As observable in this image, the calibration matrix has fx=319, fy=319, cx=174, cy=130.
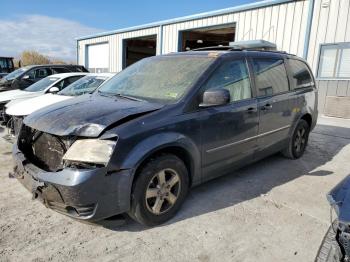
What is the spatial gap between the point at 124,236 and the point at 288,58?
155 inches

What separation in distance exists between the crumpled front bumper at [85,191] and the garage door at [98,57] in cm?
1913

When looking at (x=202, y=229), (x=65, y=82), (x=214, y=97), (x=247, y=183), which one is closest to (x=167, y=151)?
(x=214, y=97)

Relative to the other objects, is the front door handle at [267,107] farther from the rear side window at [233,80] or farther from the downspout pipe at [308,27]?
the downspout pipe at [308,27]

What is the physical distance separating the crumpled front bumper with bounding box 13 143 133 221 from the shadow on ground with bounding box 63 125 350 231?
26 centimetres

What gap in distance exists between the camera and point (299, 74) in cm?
555

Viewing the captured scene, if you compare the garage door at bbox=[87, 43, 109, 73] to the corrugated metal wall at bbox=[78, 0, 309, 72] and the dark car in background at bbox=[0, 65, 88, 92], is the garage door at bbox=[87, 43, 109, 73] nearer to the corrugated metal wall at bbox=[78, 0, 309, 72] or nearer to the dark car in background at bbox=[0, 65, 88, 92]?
the corrugated metal wall at bbox=[78, 0, 309, 72]

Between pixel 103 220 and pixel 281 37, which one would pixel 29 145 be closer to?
pixel 103 220

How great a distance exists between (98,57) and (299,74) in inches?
728

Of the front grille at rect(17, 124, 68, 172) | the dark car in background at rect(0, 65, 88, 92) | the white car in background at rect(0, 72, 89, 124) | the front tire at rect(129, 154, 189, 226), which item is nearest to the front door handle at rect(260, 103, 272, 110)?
the front tire at rect(129, 154, 189, 226)

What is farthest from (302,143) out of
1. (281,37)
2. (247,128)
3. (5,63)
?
(5,63)

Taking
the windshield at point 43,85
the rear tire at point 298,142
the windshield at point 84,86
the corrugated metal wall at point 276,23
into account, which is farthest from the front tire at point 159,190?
the corrugated metal wall at point 276,23

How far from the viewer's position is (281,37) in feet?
39.4

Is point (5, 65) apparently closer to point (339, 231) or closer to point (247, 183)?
point (247, 183)

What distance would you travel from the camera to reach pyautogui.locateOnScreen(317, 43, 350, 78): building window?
1068 centimetres
